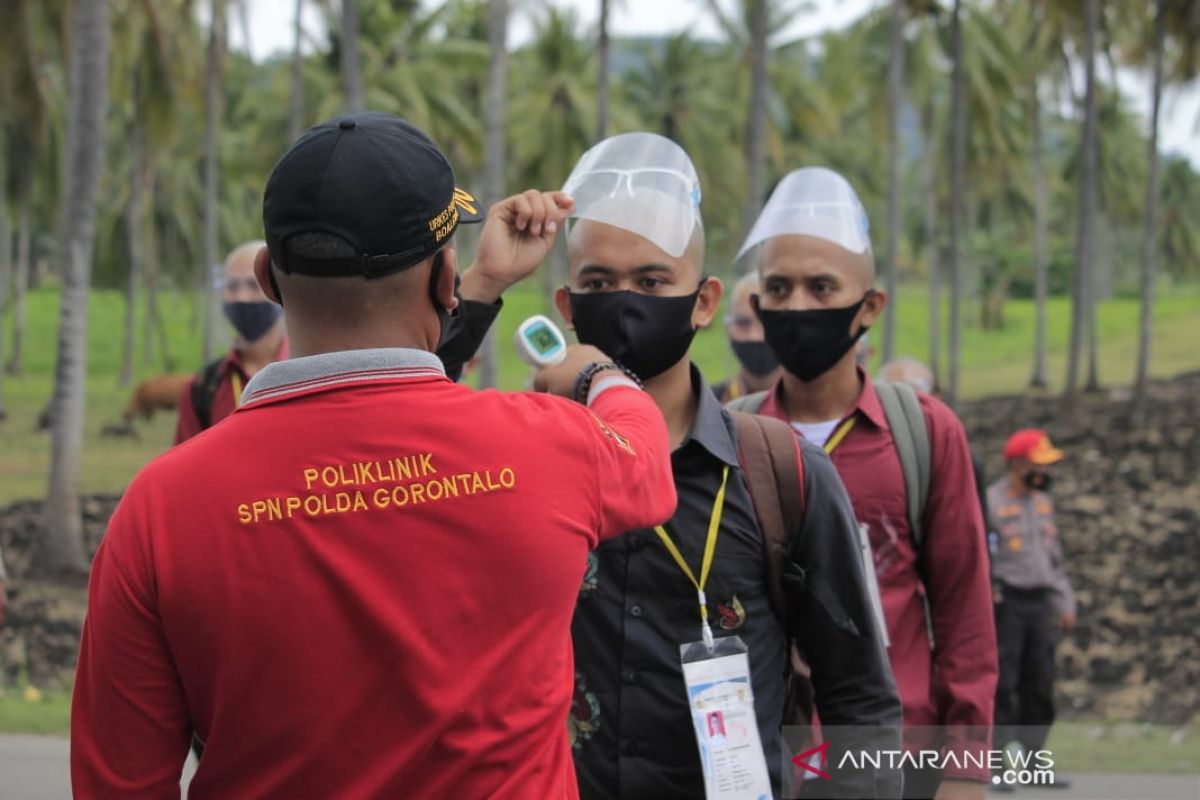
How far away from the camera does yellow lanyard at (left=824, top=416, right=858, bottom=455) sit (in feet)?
12.6

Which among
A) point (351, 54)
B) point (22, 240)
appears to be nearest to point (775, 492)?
point (351, 54)

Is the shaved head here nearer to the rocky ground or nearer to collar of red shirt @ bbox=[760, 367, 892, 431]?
collar of red shirt @ bbox=[760, 367, 892, 431]

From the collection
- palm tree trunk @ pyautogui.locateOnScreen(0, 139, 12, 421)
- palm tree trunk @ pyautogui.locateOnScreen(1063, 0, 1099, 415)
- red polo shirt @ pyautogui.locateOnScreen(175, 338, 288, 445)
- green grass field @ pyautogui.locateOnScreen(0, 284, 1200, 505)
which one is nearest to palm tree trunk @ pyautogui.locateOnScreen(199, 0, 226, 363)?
green grass field @ pyautogui.locateOnScreen(0, 284, 1200, 505)

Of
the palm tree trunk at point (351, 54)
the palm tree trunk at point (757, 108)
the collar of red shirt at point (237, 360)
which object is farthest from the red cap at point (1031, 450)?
the palm tree trunk at point (351, 54)

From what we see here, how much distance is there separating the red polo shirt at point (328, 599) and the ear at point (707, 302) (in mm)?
1246

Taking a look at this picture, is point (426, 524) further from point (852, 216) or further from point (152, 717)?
point (852, 216)

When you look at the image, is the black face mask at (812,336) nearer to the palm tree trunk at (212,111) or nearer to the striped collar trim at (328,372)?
the striped collar trim at (328,372)

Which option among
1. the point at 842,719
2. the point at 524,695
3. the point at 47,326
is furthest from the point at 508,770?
the point at 47,326

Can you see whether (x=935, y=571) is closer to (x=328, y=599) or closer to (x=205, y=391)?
(x=328, y=599)

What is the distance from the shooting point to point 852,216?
405 centimetres

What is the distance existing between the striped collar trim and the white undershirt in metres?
2.05

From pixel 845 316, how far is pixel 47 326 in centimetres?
5310

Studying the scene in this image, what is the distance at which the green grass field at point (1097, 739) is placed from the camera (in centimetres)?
805

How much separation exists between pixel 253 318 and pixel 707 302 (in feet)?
10.5
